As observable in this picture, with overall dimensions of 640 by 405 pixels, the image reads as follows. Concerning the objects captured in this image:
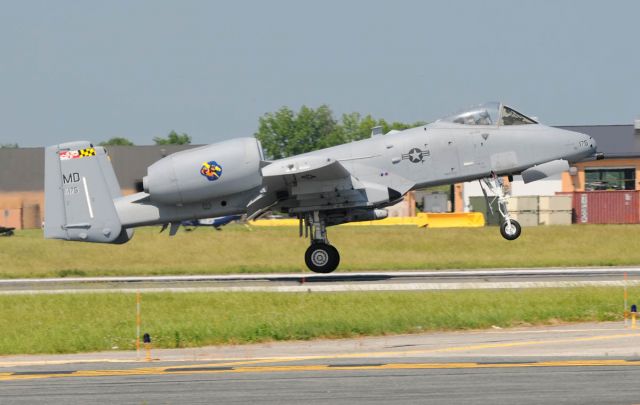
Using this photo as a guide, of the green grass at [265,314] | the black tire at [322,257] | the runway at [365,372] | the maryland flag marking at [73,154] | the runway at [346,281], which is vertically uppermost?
the maryland flag marking at [73,154]

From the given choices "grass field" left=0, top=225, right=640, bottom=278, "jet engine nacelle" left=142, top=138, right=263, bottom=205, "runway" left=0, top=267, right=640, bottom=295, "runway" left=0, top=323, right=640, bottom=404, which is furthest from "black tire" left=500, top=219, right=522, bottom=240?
"runway" left=0, top=323, right=640, bottom=404

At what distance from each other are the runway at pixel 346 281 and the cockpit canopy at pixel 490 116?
4367mm

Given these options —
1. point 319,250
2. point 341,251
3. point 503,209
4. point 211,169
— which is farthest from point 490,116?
point 341,251

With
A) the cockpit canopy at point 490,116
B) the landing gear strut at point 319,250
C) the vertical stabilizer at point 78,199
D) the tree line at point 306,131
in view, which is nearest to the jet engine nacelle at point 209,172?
the vertical stabilizer at point 78,199

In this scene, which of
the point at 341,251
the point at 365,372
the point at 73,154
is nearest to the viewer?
the point at 365,372

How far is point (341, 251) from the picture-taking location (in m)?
39.1

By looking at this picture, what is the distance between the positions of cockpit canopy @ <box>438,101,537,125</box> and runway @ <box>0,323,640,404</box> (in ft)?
39.2

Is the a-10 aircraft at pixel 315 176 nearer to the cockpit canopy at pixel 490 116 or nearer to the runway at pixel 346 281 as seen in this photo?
the cockpit canopy at pixel 490 116

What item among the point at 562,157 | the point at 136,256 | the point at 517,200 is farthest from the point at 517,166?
the point at 517,200

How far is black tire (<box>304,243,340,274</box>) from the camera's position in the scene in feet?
94.7

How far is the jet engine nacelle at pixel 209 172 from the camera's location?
90.4ft

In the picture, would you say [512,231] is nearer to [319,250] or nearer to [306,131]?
[319,250]

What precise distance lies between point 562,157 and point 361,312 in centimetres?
1131

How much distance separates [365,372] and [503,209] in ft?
51.7
